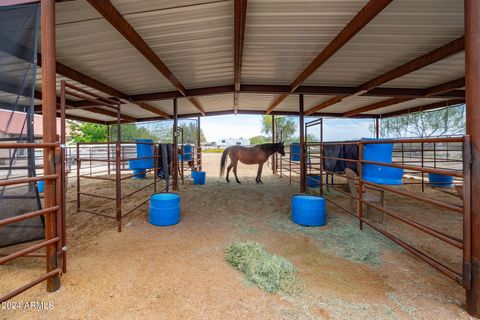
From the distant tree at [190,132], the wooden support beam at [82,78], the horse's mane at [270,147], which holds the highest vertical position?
the wooden support beam at [82,78]

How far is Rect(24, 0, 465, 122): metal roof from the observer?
2.20m

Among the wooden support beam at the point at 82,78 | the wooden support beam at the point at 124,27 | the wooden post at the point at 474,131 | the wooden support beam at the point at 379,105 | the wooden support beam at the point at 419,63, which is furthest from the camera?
the wooden support beam at the point at 379,105

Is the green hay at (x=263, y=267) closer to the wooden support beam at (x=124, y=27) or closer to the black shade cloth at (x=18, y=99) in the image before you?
the black shade cloth at (x=18, y=99)

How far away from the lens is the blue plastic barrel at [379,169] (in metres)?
2.79

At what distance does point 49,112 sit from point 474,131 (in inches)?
120

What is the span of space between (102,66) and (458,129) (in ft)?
36.4

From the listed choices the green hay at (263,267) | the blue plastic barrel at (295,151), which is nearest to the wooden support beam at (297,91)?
the blue plastic barrel at (295,151)

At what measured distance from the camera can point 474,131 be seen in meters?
1.33

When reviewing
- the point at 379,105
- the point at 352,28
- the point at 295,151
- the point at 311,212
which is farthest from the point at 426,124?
the point at 311,212

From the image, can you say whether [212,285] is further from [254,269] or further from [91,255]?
[91,255]

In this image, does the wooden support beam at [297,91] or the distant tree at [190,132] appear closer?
the wooden support beam at [297,91]

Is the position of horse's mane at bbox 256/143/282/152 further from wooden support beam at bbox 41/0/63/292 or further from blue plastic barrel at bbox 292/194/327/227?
wooden support beam at bbox 41/0/63/292

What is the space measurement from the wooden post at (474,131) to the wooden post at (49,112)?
2.95 metres

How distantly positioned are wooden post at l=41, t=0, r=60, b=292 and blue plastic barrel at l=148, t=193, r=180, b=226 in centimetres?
141
